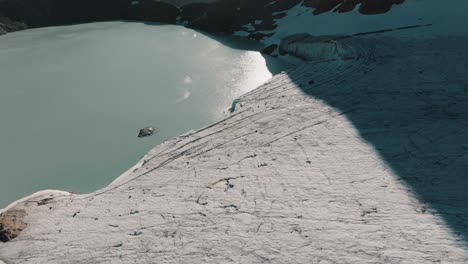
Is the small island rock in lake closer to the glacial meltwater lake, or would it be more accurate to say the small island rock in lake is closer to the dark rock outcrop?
the glacial meltwater lake

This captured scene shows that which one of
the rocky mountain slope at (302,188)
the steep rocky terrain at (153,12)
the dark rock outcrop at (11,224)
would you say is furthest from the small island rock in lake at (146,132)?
the steep rocky terrain at (153,12)

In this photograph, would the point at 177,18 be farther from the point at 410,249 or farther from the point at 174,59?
the point at 410,249

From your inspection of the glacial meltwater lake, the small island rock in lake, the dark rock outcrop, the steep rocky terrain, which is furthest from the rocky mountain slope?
the steep rocky terrain

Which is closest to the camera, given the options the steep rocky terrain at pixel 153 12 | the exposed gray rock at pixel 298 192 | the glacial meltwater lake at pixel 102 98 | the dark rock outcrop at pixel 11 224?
the exposed gray rock at pixel 298 192

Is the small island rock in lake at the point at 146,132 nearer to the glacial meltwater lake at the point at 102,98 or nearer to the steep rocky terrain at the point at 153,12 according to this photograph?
the glacial meltwater lake at the point at 102,98

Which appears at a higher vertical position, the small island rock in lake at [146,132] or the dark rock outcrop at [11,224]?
the small island rock in lake at [146,132]

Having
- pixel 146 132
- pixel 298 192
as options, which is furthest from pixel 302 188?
pixel 146 132

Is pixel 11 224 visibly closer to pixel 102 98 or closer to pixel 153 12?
pixel 102 98
